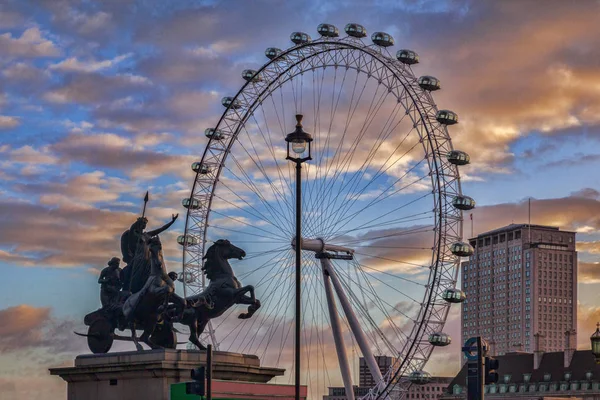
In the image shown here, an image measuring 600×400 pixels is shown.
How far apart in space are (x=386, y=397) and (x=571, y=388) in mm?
69310

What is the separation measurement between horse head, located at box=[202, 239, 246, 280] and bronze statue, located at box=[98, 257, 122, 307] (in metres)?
3.40

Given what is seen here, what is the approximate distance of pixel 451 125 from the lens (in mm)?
65688

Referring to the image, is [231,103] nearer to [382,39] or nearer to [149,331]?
[382,39]

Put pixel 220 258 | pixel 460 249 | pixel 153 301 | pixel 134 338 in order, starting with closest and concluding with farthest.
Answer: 1. pixel 153 301
2. pixel 134 338
3. pixel 220 258
4. pixel 460 249

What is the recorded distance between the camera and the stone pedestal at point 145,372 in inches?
1822

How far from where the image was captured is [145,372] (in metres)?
46.6

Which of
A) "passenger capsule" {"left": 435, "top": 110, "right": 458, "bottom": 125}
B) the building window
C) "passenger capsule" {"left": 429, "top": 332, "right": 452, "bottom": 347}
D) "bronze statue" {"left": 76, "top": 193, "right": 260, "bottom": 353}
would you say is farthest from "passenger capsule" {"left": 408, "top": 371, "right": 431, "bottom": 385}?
the building window

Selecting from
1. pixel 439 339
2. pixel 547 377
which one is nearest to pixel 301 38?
pixel 439 339

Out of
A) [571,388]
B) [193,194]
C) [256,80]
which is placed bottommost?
[571,388]

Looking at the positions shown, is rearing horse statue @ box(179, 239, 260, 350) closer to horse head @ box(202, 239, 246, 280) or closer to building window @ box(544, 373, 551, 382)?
horse head @ box(202, 239, 246, 280)

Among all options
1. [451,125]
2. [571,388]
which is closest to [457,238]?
[451,125]

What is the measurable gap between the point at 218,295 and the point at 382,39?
2219 centimetres

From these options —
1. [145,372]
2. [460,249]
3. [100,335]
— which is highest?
[460,249]

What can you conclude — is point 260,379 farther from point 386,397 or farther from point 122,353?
point 386,397
